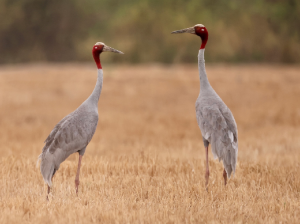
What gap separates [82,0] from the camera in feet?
145

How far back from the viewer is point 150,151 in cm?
870

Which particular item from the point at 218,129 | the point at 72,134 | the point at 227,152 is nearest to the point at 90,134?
the point at 72,134

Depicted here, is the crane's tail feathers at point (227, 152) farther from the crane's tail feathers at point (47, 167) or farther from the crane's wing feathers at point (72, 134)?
the crane's tail feathers at point (47, 167)

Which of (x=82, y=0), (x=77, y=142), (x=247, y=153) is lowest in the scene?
(x=247, y=153)

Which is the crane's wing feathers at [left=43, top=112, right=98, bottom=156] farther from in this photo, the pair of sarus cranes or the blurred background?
the blurred background

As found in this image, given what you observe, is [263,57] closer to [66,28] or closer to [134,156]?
[66,28]

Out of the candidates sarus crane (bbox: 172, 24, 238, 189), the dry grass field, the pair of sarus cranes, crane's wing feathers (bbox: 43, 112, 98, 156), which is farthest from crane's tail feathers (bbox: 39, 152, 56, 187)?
sarus crane (bbox: 172, 24, 238, 189)

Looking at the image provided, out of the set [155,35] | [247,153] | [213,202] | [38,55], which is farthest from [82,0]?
[213,202]

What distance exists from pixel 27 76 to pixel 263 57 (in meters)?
19.2

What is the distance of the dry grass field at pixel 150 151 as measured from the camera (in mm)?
4930

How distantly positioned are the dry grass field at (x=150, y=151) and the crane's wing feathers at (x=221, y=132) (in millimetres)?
447

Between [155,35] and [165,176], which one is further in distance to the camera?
[155,35]

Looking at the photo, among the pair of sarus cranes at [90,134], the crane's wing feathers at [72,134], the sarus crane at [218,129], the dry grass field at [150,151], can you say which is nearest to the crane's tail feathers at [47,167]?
the pair of sarus cranes at [90,134]

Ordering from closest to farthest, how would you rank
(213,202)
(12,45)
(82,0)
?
(213,202)
(12,45)
(82,0)
